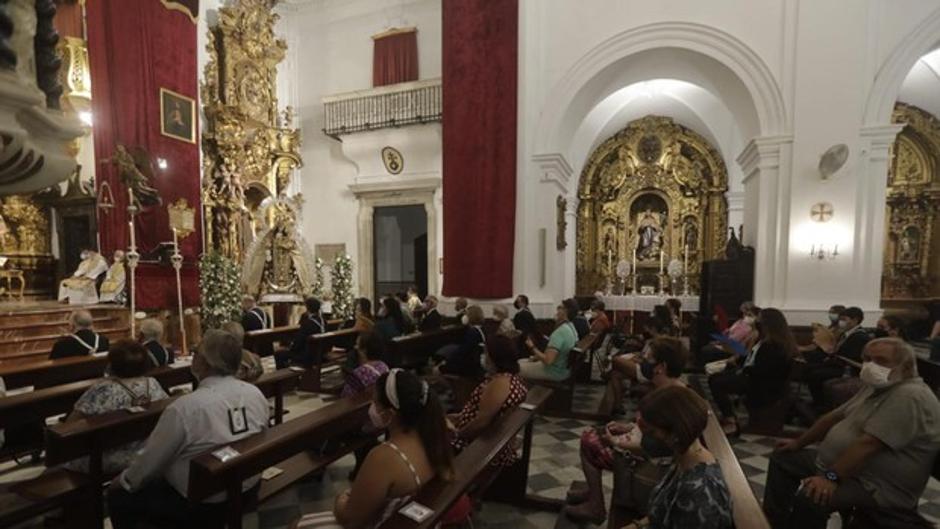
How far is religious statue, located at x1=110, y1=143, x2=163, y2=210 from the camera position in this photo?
7.71 metres

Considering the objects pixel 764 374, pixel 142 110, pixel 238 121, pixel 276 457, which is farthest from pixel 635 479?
pixel 238 121

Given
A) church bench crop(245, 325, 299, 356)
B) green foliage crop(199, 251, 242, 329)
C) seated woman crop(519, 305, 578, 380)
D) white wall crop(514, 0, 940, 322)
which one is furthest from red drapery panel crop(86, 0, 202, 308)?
seated woman crop(519, 305, 578, 380)

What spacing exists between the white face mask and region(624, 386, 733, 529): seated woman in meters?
1.31

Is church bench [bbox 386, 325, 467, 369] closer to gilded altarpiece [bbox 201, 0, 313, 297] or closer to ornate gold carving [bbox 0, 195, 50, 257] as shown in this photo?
gilded altarpiece [bbox 201, 0, 313, 297]

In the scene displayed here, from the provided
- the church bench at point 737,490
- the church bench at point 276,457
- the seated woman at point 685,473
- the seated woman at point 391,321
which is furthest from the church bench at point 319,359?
the seated woman at point 685,473

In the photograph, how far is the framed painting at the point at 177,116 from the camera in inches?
342

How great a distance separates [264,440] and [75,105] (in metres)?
10.8

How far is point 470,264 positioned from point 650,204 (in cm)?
793

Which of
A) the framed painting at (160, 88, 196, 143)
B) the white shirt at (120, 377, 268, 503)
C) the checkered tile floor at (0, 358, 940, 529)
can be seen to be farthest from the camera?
the framed painting at (160, 88, 196, 143)

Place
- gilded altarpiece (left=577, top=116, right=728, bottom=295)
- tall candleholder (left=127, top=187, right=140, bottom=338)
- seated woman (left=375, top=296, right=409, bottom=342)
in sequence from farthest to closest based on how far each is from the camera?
gilded altarpiece (left=577, top=116, right=728, bottom=295) < tall candleholder (left=127, top=187, right=140, bottom=338) < seated woman (left=375, top=296, right=409, bottom=342)

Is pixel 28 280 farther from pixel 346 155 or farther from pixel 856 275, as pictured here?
pixel 856 275

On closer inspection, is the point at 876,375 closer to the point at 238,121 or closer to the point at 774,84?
the point at 774,84

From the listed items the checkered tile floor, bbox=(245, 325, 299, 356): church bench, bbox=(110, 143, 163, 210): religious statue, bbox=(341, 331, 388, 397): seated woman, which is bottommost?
the checkered tile floor

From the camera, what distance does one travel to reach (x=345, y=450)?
3275mm
